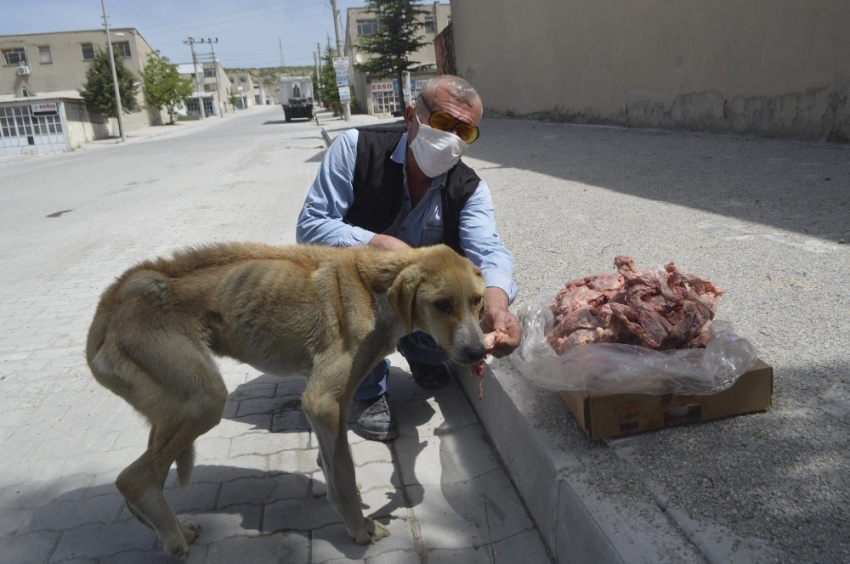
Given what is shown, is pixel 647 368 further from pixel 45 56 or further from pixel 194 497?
pixel 45 56

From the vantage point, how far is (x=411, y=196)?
3.80m

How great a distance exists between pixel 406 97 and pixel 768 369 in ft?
127

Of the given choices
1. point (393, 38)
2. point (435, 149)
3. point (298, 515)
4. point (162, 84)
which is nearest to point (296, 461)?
point (298, 515)

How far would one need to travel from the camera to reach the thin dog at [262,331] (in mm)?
2512

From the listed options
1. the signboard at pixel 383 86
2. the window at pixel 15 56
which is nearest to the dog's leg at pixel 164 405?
the signboard at pixel 383 86

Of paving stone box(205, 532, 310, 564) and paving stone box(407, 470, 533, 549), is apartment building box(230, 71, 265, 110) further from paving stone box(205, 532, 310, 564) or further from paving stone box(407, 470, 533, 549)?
paving stone box(205, 532, 310, 564)

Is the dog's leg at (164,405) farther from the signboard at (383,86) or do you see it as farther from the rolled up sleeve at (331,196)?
the signboard at (383,86)

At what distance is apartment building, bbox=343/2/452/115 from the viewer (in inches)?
1770

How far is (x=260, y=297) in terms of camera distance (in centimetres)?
267

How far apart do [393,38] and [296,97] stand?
23.1 m

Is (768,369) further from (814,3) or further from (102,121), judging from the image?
(102,121)

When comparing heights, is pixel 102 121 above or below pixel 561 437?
above

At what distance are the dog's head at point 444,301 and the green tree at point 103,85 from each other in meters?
49.6

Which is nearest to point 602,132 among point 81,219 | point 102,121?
point 81,219
